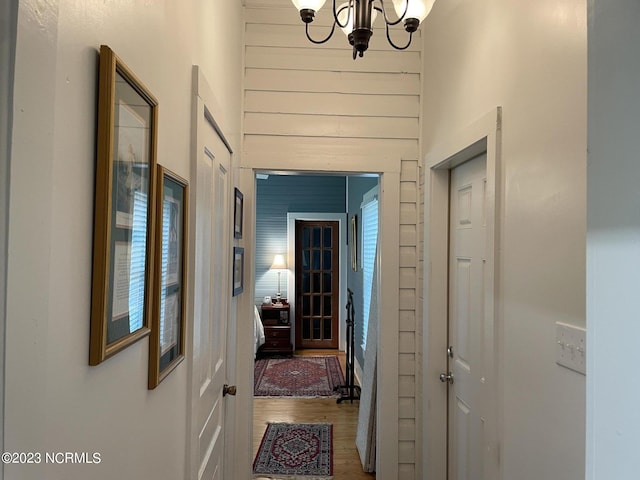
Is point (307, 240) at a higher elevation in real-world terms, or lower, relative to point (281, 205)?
lower

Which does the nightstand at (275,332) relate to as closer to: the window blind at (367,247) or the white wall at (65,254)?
the window blind at (367,247)

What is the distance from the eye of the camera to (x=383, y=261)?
94.1 inches

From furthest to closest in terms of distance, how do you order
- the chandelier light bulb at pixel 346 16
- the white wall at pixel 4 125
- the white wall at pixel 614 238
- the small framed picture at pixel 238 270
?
the small framed picture at pixel 238 270, the chandelier light bulb at pixel 346 16, the white wall at pixel 614 238, the white wall at pixel 4 125

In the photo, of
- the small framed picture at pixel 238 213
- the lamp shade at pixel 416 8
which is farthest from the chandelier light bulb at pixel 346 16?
the small framed picture at pixel 238 213

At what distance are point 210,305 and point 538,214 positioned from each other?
1.26 meters

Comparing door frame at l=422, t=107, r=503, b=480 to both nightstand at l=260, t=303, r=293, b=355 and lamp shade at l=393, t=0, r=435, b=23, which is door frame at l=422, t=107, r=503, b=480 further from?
nightstand at l=260, t=303, r=293, b=355

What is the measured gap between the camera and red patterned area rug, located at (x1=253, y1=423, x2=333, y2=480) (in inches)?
107

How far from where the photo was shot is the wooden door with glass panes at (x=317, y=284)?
6.04 m

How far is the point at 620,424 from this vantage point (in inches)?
23.3

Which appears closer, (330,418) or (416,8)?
(416,8)

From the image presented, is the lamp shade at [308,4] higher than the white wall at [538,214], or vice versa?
the lamp shade at [308,4]

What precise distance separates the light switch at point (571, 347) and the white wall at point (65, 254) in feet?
3.65

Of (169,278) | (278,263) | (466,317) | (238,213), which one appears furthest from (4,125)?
(278,263)

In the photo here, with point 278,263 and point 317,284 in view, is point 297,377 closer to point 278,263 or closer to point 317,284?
point 317,284
